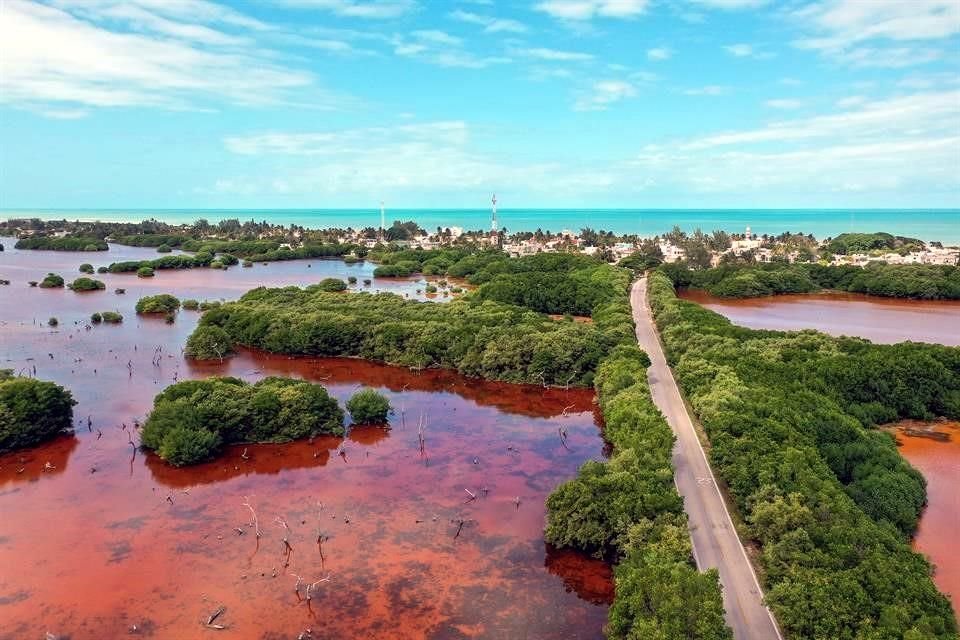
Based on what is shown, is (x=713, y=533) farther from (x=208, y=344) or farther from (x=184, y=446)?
(x=208, y=344)

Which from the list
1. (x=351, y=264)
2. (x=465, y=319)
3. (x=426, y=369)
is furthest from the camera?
(x=351, y=264)

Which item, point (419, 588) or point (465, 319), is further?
point (465, 319)

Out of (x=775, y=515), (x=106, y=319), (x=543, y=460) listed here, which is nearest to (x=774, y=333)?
(x=543, y=460)

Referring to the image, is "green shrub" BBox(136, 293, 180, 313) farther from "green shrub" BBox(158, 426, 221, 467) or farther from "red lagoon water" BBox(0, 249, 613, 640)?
"green shrub" BBox(158, 426, 221, 467)

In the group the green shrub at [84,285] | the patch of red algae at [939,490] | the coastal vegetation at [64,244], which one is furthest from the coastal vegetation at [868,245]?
the coastal vegetation at [64,244]

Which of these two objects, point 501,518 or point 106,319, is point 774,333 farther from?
point 106,319

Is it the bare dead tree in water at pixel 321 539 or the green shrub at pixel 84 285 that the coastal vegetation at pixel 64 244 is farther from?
the bare dead tree in water at pixel 321 539

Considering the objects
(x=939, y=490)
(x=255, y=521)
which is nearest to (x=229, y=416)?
(x=255, y=521)
